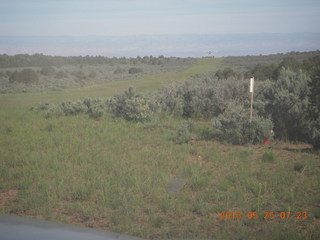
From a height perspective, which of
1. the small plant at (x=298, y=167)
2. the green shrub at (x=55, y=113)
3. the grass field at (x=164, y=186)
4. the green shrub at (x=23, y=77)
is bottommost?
the grass field at (x=164, y=186)

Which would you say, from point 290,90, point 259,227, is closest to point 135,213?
point 259,227

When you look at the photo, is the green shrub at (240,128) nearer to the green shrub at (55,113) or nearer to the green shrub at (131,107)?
the green shrub at (131,107)

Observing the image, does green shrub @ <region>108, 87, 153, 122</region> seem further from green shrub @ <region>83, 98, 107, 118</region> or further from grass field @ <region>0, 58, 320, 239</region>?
grass field @ <region>0, 58, 320, 239</region>

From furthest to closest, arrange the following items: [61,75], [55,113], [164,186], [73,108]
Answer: [61,75]
[73,108]
[55,113]
[164,186]

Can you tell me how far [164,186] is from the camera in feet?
22.6

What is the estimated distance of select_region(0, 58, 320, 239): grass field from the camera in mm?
5281

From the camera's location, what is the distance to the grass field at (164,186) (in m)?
5.28

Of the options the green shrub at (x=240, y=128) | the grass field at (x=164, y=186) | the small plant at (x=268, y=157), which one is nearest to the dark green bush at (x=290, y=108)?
the green shrub at (x=240, y=128)

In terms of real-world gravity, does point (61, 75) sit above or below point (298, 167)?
above

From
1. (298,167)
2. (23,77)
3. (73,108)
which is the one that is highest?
(23,77)
